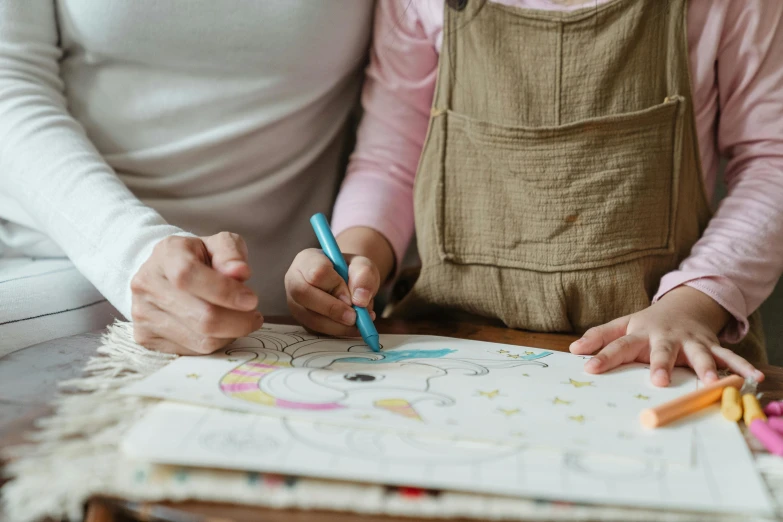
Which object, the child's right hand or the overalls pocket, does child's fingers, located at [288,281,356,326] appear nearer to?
the child's right hand

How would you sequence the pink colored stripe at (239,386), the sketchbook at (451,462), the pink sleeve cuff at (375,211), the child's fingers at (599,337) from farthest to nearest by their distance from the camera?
the pink sleeve cuff at (375,211) < the child's fingers at (599,337) < the pink colored stripe at (239,386) < the sketchbook at (451,462)

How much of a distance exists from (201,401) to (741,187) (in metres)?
0.57

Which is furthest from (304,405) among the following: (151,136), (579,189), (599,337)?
(151,136)

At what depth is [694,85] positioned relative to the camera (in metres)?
0.67

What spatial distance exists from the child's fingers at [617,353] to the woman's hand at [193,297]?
27 centimetres

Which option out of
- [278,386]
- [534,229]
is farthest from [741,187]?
[278,386]

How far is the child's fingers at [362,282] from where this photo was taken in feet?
1.94

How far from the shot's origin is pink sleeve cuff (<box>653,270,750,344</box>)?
62 centimetres

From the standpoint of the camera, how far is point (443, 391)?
1.51 feet

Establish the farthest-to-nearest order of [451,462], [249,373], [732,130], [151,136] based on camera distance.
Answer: [151,136]
[732,130]
[249,373]
[451,462]

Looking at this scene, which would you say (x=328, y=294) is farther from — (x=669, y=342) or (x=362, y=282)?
(x=669, y=342)

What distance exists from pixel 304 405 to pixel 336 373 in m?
→ 0.07

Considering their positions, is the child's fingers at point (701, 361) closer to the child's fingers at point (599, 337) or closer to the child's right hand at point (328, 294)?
the child's fingers at point (599, 337)

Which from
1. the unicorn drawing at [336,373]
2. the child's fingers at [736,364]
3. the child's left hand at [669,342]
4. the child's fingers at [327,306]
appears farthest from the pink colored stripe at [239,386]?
the child's fingers at [736,364]
